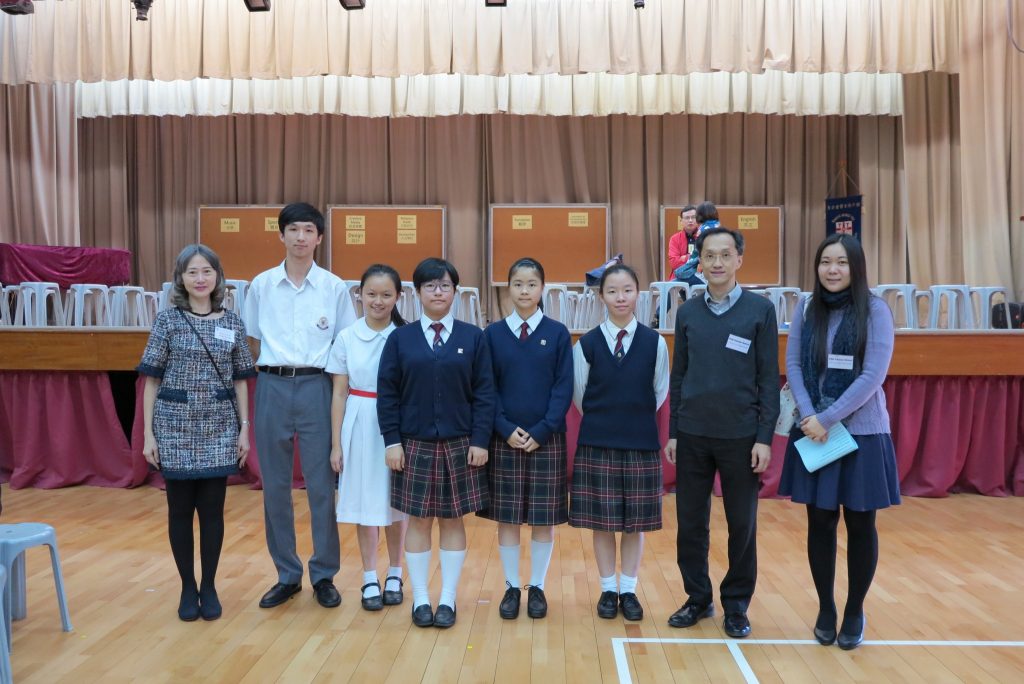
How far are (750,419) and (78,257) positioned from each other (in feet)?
22.4

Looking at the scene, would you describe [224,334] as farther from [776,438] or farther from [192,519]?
[776,438]

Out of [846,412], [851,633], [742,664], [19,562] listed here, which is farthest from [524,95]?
[742,664]

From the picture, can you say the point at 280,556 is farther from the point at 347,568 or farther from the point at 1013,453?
the point at 1013,453

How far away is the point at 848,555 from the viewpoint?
2820mm

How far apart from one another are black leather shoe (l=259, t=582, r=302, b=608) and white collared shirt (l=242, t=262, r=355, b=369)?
0.84 metres

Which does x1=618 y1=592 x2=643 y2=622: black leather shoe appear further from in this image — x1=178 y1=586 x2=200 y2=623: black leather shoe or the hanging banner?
the hanging banner

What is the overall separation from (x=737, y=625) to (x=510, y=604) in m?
0.79

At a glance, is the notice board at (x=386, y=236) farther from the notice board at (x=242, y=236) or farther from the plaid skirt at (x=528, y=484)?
the plaid skirt at (x=528, y=484)

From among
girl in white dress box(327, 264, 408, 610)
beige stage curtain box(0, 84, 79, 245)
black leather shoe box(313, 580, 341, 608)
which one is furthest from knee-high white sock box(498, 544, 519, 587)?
beige stage curtain box(0, 84, 79, 245)

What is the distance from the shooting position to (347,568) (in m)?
3.83

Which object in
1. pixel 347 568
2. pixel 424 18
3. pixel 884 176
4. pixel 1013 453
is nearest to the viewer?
pixel 347 568

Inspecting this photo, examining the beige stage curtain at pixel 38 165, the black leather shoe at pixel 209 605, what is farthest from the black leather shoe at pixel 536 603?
the beige stage curtain at pixel 38 165

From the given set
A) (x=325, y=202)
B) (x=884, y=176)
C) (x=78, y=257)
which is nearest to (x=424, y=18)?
(x=325, y=202)

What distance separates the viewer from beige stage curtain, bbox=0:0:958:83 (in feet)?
24.4
